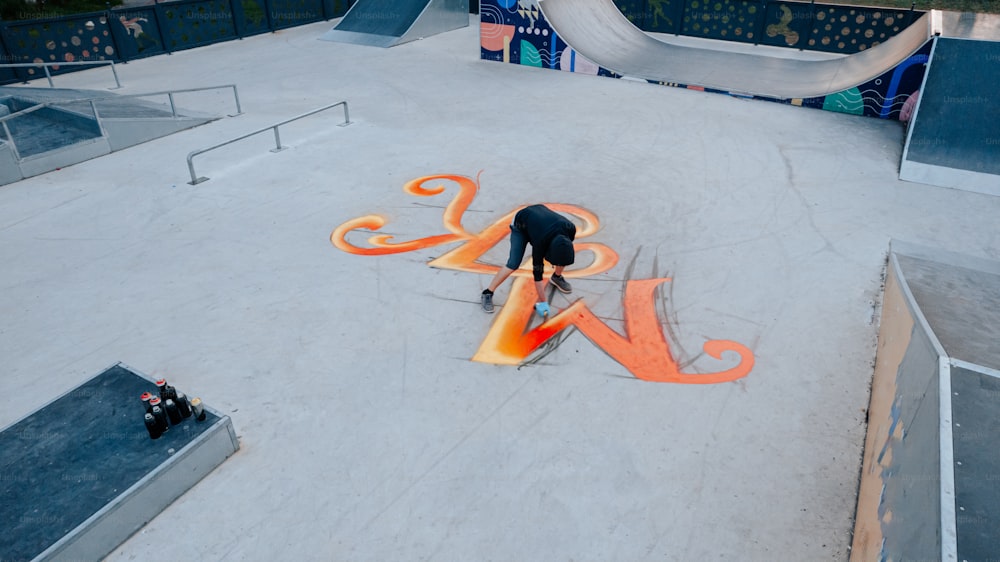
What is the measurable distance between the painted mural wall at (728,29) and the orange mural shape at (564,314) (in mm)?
8193

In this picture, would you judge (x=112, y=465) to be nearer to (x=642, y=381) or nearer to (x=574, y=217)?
(x=642, y=381)

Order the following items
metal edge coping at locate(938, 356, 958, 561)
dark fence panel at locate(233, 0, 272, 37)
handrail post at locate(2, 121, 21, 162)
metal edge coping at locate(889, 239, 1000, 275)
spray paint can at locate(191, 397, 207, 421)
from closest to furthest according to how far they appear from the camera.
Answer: metal edge coping at locate(938, 356, 958, 561)
spray paint can at locate(191, 397, 207, 421)
metal edge coping at locate(889, 239, 1000, 275)
handrail post at locate(2, 121, 21, 162)
dark fence panel at locate(233, 0, 272, 37)

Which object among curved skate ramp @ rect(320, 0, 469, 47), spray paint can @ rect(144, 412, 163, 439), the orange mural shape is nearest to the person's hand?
the orange mural shape

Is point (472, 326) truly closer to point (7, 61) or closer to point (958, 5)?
point (7, 61)

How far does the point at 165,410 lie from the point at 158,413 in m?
0.07

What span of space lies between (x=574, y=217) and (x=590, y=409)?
3887 millimetres

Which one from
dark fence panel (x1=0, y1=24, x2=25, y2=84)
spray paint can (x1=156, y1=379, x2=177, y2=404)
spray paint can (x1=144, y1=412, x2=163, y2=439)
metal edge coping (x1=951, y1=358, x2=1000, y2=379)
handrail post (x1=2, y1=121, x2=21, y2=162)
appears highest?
dark fence panel (x1=0, y1=24, x2=25, y2=84)

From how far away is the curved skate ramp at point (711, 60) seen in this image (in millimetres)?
13281

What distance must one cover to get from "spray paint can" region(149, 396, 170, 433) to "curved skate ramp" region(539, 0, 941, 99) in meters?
13.4

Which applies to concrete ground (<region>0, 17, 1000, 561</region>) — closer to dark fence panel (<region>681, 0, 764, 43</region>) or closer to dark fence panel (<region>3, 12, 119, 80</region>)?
dark fence panel (<region>3, 12, 119, 80</region>)

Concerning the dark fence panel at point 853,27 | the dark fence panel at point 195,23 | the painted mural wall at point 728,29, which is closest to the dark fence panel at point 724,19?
the painted mural wall at point 728,29

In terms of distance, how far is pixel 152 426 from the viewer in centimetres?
445

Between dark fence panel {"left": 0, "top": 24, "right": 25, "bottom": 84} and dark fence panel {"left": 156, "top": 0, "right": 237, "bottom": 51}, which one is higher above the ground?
dark fence panel {"left": 156, "top": 0, "right": 237, "bottom": 51}

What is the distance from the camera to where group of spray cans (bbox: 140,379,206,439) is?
4.48m
